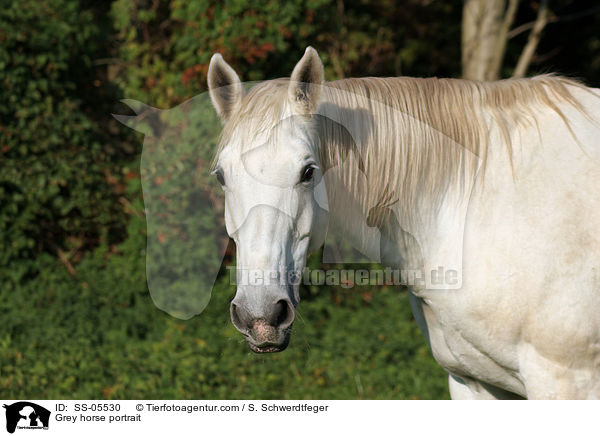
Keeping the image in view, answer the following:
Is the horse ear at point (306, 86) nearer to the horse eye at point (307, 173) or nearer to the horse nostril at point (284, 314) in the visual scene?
the horse eye at point (307, 173)

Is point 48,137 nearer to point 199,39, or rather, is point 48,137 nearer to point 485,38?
point 199,39

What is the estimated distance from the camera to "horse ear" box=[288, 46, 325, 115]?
2441 millimetres

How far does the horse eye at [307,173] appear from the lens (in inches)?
92.7

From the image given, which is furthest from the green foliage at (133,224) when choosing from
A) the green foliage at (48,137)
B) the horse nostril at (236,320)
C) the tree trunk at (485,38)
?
the horse nostril at (236,320)

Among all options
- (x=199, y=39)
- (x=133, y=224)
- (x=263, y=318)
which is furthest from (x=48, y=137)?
(x=263, y=318)

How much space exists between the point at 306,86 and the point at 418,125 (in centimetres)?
51

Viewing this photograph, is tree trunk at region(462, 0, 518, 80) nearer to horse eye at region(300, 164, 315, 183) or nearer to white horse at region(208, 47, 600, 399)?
white horse at region(208, 47, 600, 399)

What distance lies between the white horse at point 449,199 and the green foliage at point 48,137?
442 cm

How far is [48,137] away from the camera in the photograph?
6.45 m

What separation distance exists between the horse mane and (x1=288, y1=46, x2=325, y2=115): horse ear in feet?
0.25
